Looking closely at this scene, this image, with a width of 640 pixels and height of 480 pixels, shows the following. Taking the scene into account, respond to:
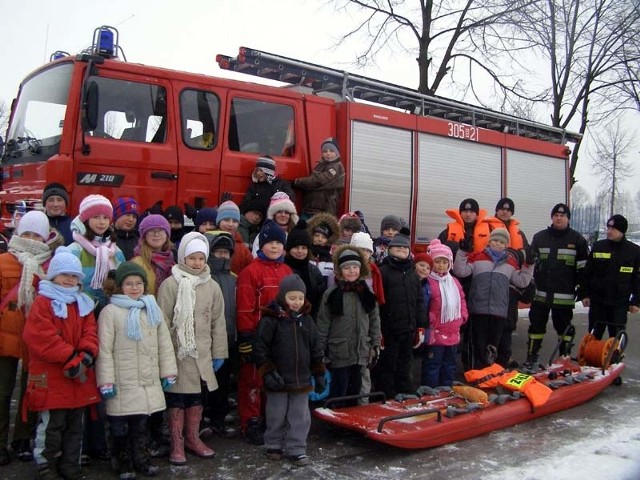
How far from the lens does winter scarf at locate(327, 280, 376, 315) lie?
5.03 meters

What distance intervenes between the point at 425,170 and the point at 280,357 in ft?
13.4

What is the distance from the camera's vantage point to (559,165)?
9.76 metres

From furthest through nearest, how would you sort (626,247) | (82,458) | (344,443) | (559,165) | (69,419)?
(559,165) → (626,247) → (344,443) → (82,458) → (69,419)

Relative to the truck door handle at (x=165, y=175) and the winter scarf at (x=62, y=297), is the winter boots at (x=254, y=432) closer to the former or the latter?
the winter scarf at (x=62, y=297)

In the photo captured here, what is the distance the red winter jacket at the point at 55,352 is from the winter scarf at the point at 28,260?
1.01ft

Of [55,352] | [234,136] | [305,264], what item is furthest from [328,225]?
[55,352]

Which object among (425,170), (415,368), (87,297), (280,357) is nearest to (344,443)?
(280,357)

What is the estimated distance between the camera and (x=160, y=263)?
15.1ft

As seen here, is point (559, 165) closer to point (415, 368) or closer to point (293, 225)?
point (415, 368)

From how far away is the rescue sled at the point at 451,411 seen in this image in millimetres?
4562

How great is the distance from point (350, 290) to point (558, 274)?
3.16 metres

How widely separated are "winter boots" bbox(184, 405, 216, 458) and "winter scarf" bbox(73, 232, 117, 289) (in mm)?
1067

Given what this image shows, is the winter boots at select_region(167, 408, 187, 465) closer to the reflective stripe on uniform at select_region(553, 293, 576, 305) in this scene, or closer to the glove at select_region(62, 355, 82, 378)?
the glove at select_region(62, 355, 82, 378)

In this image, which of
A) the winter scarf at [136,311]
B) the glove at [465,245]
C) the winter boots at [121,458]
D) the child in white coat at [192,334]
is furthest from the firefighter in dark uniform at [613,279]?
the winter boots at [121,458]
